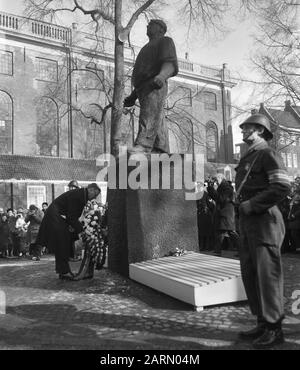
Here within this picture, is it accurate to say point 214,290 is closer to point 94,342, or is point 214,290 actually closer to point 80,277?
point 94,342

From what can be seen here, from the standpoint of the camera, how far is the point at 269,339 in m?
3.81

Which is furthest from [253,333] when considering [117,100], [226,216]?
[117,100]

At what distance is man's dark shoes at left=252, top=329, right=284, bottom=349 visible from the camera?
3.78m

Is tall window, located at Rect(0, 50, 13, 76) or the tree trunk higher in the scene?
tall window, located at Rect(0, 50, 13, 76)

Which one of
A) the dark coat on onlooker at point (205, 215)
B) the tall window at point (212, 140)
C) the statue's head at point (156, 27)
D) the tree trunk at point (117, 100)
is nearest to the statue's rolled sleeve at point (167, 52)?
the statue's head at point (156, 27)

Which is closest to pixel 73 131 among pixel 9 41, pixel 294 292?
pixel 9 41

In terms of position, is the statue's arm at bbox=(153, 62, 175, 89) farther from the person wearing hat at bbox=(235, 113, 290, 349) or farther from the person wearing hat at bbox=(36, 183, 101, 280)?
the person wearing hat at bbox=(235, 113, 290, 349)

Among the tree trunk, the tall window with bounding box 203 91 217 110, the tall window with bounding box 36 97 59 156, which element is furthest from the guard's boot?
the tall window with bounding box 203 91 217 110


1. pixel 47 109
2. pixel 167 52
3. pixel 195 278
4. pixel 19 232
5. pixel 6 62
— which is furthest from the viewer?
pixel 47 109

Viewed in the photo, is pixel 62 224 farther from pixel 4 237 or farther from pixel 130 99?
pixel 4 237

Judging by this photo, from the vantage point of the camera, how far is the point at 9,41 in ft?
98.1

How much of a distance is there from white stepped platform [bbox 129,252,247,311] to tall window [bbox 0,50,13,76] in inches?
1030

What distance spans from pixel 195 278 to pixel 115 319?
110 cm

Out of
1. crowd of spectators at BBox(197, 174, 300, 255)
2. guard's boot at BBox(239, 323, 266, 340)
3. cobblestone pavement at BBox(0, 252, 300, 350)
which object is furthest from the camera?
crowd of spectators at BBox(197, 174, 300, 255)
